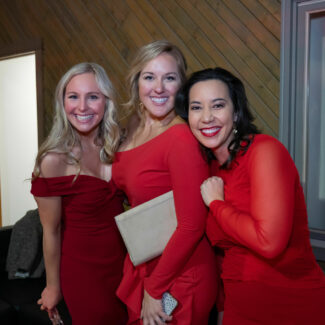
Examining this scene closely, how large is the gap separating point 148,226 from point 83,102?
26.0 inches

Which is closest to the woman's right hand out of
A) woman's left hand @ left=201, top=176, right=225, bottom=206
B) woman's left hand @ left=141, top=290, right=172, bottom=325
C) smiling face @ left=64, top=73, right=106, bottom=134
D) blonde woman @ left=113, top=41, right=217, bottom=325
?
blonde woman @ left=113, top=41, right=217, bottom=325

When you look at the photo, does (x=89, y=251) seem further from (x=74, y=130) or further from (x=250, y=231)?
(x=250, y=231)

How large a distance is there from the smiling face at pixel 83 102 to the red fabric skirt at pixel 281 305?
0.98 m

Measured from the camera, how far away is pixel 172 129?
1.59 meters

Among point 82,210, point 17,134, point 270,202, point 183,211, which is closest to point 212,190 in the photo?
point 183,211

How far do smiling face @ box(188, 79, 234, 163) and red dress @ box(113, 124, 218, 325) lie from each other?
73 mm

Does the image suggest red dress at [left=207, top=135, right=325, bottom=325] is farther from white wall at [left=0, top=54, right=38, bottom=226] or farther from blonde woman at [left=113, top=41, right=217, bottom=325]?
white wall at [left=0, top=54, right=38, bottom=226]

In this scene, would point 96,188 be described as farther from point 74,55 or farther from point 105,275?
point 74,55

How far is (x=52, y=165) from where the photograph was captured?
5.79ft

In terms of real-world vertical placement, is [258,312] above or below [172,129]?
below

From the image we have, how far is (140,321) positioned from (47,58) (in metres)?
3.39

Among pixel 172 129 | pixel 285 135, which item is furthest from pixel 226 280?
pixel 285 135

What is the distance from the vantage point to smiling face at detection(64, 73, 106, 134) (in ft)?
6.00

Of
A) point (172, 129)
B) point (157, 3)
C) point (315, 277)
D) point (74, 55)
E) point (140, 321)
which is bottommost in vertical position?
point (140, 321)
